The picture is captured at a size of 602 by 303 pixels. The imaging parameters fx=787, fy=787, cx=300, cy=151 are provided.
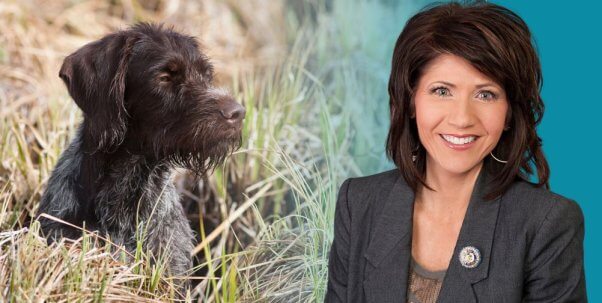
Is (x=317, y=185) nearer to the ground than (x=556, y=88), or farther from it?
nearer to the ground

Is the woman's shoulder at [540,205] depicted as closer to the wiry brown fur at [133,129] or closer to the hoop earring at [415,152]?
the hoop earring at [415,152]

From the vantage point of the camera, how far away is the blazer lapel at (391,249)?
2.16 metres

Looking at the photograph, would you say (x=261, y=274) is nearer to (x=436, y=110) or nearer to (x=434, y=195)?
(x=434, y=195)

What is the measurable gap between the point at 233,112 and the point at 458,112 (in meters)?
0.73

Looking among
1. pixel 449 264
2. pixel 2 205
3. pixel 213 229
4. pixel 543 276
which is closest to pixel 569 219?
pixel 543 276

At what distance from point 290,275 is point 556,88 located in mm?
1087

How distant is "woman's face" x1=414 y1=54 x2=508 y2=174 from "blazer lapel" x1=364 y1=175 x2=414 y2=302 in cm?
20

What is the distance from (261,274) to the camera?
106 inches

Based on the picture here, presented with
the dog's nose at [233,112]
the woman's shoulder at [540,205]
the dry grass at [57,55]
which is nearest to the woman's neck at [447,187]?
the woman's shoulder at [540,205]

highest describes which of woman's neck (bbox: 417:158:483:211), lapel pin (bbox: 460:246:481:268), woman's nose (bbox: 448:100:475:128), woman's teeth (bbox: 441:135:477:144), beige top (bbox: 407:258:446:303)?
woman's nose (bbox: 448:100:475:128)

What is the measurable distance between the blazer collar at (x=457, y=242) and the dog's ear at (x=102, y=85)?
813 mm

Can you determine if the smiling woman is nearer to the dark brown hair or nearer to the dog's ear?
the dark brown hair

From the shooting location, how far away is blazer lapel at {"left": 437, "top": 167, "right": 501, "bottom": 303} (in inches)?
80.9

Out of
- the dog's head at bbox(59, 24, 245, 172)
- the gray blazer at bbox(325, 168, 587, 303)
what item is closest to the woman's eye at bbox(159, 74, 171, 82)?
the dog's head at bbox(59, 24, 245, 172)
